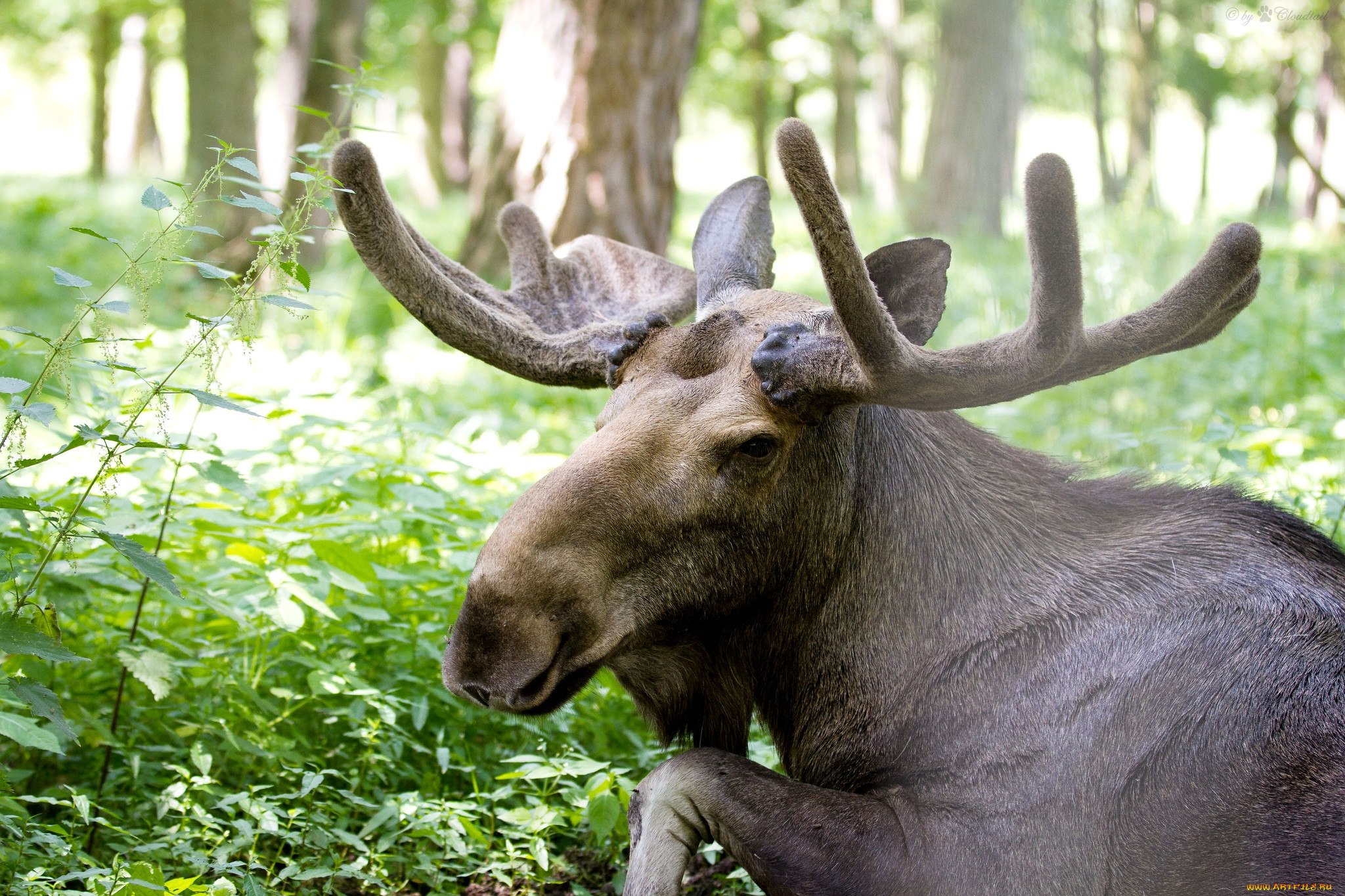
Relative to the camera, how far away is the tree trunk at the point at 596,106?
8.17 metres

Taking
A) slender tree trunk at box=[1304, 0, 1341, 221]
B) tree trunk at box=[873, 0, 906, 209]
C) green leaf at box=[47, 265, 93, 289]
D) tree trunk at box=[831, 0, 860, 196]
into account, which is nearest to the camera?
green leaf at box=[47, 265, 93, 289]

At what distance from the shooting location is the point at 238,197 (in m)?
3.15

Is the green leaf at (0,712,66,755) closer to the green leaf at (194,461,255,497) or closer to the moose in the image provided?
the moose

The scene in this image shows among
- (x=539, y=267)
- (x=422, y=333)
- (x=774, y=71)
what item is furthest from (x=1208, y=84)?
(x=539, y=267)

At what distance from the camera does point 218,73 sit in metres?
12.4

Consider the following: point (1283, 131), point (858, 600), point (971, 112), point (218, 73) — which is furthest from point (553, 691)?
point (1283, 131)

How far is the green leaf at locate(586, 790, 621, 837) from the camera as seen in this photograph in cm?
330

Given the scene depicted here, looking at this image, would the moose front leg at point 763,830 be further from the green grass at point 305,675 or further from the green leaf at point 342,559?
the green leaf at point 342,559

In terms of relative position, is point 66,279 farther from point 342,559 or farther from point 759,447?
point 759,447

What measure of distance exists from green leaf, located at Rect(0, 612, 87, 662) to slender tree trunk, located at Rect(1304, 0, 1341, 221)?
22509mm

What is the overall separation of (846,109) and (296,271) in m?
30.2

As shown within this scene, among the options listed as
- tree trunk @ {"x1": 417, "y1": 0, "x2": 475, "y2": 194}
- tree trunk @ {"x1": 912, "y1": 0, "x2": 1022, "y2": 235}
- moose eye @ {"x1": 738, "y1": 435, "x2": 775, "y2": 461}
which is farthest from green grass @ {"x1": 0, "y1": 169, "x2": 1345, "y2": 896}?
tree trunk @ {"x1": 417, "y1": 0, "x2": 475, "y2": 194}

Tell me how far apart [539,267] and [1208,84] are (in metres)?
37.0

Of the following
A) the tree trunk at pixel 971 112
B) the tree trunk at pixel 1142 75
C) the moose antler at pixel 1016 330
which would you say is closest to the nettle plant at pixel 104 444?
the moose antler at pixel 1016 330
